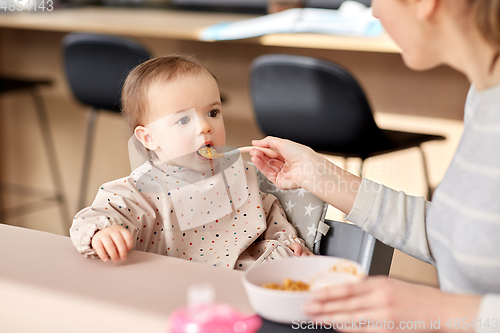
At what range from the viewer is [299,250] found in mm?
915

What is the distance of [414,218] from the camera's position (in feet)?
2.59

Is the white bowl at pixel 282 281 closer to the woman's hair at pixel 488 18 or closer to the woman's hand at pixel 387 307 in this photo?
the woman's hand at pixel 387 307

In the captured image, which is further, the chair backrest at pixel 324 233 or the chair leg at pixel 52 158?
the chair leg at pixel 52 158

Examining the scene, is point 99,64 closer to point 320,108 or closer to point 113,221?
point 320,108

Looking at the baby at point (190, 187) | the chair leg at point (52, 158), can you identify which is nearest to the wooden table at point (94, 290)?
the baby at point (190, 187)

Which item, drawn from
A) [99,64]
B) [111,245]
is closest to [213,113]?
[111,245]

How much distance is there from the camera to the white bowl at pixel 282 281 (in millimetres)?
481

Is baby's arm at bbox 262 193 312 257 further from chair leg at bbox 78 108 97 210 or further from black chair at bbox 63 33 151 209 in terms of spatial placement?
chair leg at bbox 78 108 97 210

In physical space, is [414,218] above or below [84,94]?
above

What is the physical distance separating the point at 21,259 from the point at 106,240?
0.34ft

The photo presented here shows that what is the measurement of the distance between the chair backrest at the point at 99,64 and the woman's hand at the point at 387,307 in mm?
1410

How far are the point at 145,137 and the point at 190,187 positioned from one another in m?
0.14

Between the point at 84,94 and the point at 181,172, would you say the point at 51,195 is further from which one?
the point at 181,172

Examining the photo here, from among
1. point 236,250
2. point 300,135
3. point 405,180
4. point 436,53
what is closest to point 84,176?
point 300,135
